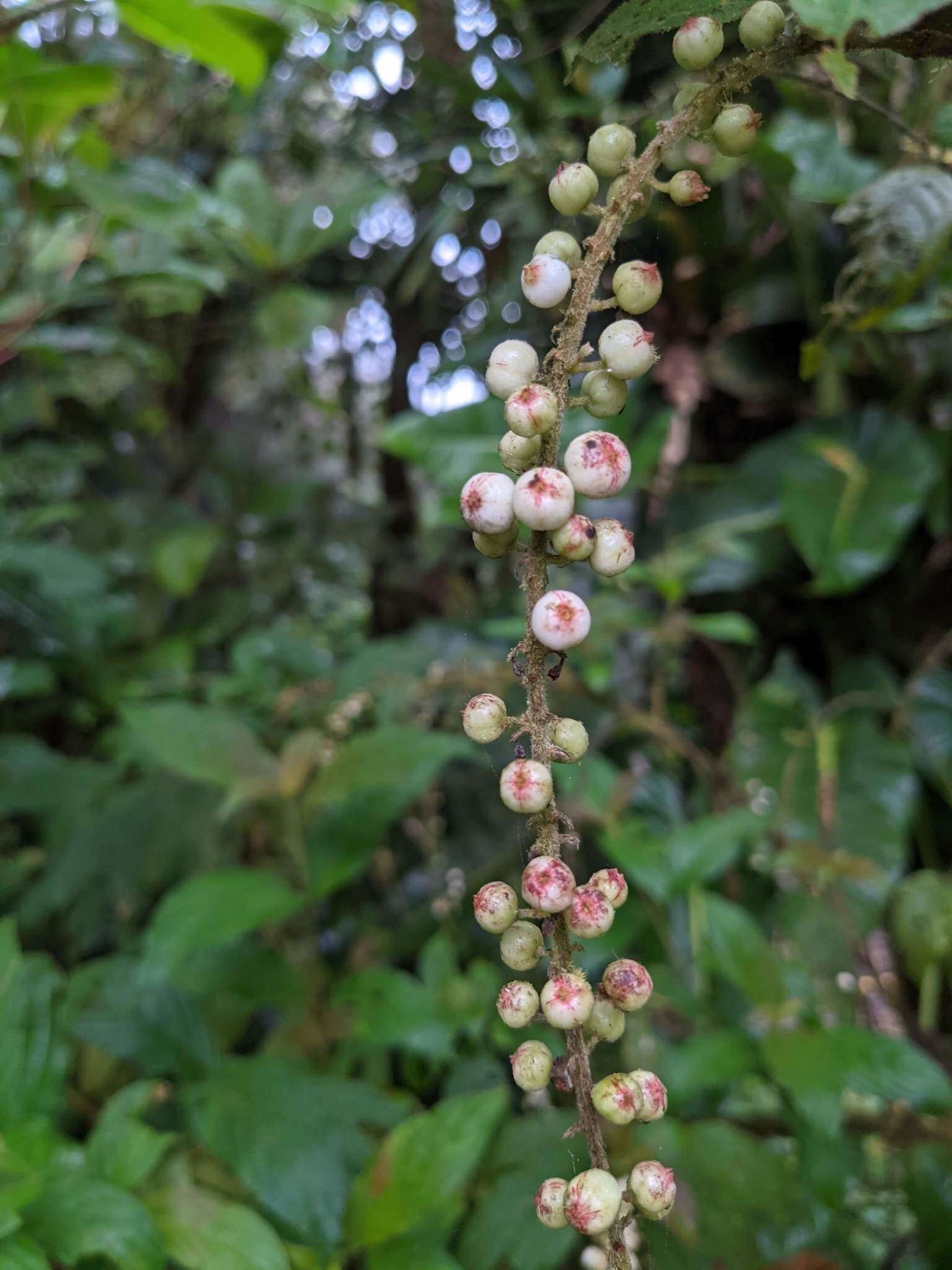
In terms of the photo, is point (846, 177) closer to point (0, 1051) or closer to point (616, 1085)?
point (616, 1085)

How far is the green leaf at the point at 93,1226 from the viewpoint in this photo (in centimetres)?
37

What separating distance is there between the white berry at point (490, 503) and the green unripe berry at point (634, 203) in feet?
0.30

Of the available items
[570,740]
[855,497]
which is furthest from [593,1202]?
[855,497]

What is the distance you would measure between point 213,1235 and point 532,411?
431 millimetres

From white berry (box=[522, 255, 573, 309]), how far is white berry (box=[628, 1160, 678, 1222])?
0.25 meters

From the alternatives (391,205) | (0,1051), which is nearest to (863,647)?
(391,205)

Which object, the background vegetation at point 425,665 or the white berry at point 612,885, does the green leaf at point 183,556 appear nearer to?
the background vegetation at point 425,665

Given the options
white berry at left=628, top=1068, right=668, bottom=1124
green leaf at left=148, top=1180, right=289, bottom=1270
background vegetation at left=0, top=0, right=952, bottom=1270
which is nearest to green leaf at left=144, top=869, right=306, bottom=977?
background vegetation at left=0, top=0, right=952, bottom=1270

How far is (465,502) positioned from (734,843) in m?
0.55

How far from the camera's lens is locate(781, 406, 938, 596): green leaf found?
100cm

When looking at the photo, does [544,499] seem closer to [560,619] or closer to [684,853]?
[560,619]

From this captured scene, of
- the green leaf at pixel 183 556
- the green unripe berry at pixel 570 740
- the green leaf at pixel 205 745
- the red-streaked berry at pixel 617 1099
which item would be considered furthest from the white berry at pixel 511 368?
the green leaf at pixel 183 556

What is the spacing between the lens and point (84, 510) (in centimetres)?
140

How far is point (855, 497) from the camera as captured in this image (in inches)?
41.2
